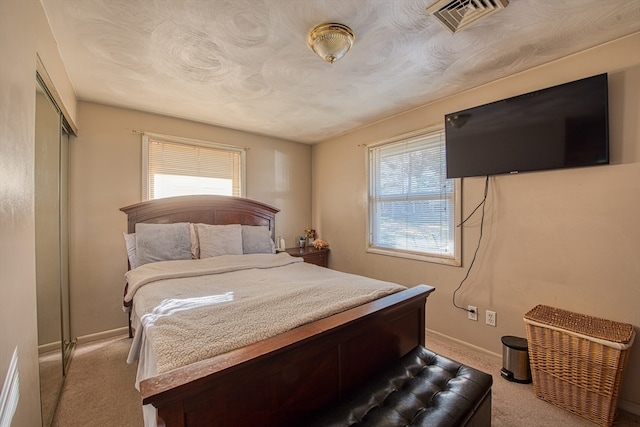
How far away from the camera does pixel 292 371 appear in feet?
3.93

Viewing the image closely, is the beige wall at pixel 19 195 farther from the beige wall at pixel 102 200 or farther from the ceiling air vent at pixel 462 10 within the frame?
the ceiling air vent at pixel 462 10

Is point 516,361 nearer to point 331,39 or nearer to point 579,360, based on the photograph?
point 579,360

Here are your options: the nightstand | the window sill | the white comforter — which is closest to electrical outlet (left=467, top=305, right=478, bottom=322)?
the window sill

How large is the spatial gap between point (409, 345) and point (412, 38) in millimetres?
2042

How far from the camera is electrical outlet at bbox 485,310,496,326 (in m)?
2.41

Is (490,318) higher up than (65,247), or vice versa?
(65,247)

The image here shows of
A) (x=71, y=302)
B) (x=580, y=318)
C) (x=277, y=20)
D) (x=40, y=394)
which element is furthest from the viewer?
(x=71, y=302)

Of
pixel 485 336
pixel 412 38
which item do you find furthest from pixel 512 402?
pixel 412 38

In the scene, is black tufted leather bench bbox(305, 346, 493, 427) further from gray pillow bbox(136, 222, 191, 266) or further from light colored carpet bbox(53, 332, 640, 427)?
gray pillow bbox(136, 222, 191, 266)

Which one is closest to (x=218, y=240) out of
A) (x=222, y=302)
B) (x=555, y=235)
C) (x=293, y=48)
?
(x=222, y=302)

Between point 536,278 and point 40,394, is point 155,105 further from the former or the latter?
point 536,278

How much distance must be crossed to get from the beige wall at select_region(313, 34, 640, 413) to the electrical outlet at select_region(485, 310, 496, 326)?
0.14 feet

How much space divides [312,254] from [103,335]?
2.50 meters

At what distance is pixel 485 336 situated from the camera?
247cm
